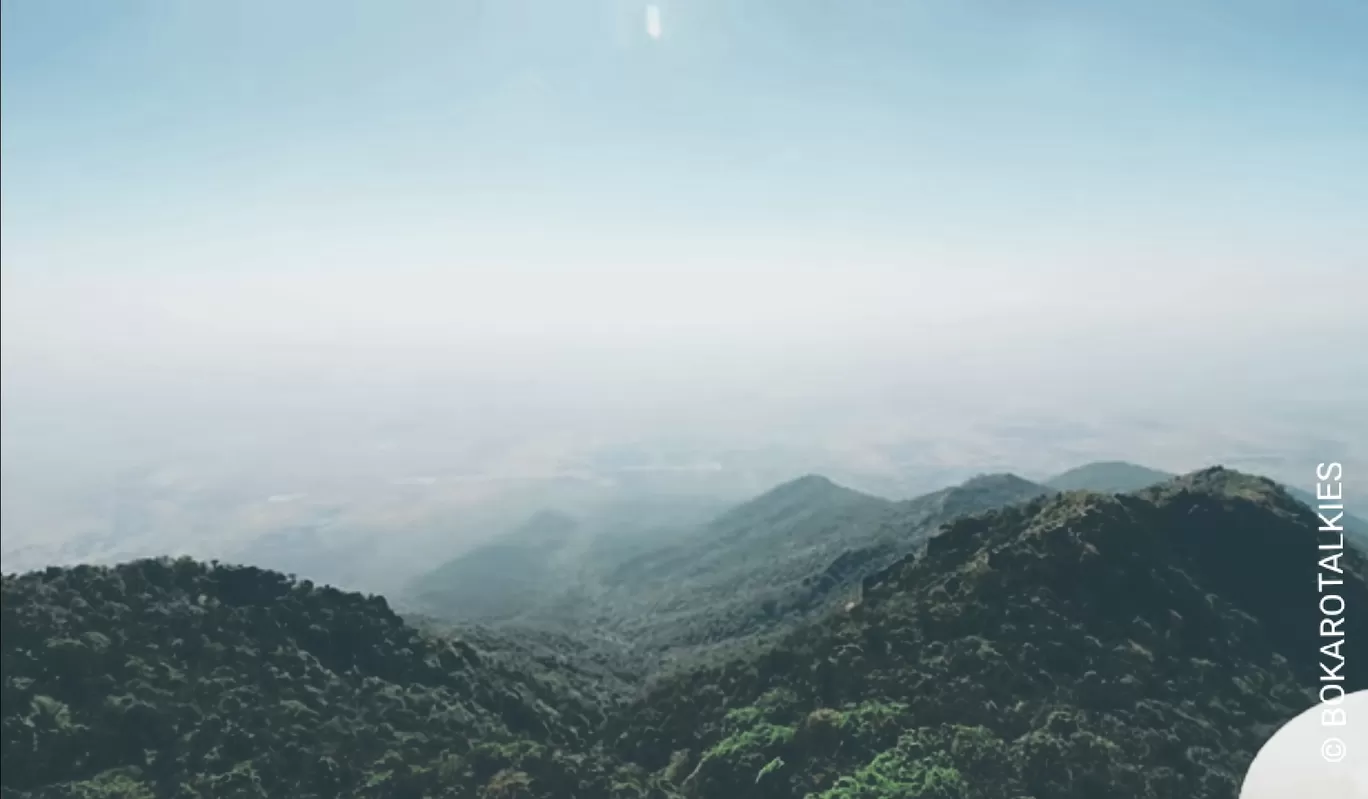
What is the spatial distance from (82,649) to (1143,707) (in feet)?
195

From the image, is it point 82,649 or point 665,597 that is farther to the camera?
point 665,597

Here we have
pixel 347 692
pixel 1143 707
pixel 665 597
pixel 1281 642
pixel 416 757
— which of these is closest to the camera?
pixel 1143 707

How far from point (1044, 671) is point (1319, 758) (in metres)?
29.9

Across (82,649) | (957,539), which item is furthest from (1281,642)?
(82,649)

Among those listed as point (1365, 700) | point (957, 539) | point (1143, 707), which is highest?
→ point (1365, 700)

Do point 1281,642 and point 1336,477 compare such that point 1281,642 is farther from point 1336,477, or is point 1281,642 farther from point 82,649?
point 82,649

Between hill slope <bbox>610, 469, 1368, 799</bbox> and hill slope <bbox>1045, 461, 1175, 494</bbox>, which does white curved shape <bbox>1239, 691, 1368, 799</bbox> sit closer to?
hill slope <bbox>610, 469, 1368, 799</bbox>

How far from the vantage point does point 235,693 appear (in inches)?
2100

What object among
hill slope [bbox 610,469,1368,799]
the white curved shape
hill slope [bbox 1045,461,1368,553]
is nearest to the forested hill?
hill slope [bbox 610,469,1368,799]

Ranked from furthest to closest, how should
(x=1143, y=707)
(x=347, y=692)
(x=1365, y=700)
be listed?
1. (x=347, y=692)
2. (x=1143, y=707)
3. (x=1365, y=700)

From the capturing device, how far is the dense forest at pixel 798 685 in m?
45.1

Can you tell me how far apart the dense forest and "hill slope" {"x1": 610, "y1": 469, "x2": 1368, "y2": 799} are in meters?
0.15

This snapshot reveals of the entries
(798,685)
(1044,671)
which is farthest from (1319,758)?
(798,685)

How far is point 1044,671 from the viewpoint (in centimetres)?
5034
